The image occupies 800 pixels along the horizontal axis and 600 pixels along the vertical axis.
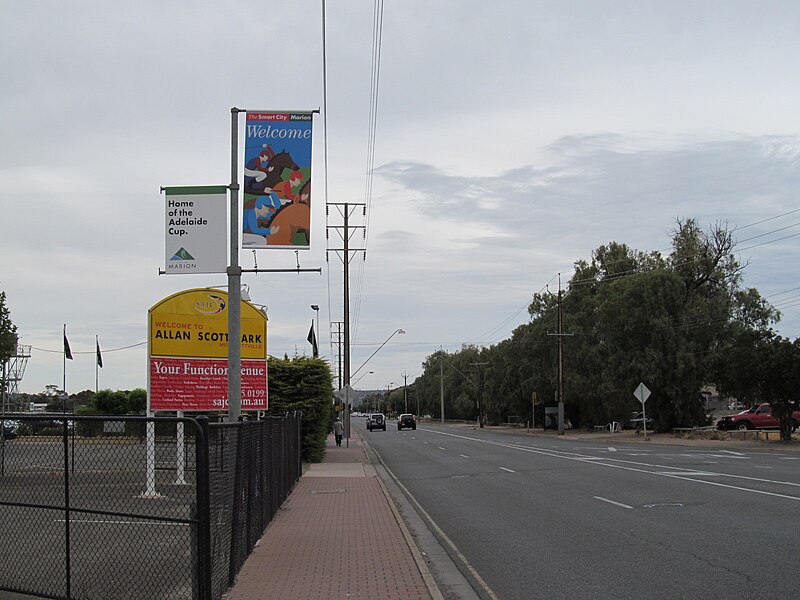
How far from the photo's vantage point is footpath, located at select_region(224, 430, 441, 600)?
8922 mm

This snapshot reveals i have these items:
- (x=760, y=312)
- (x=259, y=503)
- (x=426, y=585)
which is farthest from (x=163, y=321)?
(x=760, y=312)

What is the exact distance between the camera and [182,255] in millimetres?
13359

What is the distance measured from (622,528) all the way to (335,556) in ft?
15.7

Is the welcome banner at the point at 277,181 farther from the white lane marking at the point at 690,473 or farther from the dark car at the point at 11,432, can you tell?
the white lane marking at the point at 690,473

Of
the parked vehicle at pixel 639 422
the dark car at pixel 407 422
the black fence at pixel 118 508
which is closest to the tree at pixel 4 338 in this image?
the black fence at pixel 118 508

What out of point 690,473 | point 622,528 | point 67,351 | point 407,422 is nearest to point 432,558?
point 622,528

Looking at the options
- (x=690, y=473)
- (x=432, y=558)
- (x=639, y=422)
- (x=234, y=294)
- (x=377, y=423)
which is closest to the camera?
(x=432, y=558)

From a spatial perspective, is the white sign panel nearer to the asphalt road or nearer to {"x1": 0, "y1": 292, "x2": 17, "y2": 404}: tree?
the asphalt road

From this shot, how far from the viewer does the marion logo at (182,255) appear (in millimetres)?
13344

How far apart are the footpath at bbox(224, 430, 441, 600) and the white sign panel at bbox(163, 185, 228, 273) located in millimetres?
4177

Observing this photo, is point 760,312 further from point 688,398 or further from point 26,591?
point 26,591

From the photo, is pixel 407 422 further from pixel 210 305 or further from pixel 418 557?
pixel 418 557

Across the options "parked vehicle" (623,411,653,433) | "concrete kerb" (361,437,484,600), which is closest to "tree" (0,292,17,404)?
"concrete kerb" (361,437,484,600)

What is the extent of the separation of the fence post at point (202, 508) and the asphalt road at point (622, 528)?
10.6 ft
